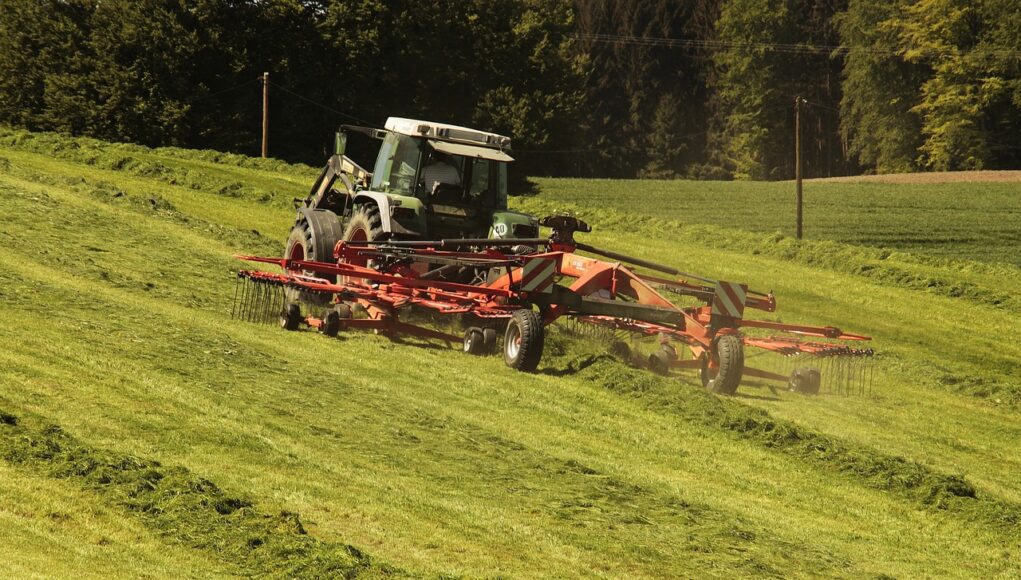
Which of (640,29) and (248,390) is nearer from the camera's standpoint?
(248,390)

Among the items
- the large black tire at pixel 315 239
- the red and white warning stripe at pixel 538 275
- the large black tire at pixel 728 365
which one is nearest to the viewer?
the large black tire at pixel 728 365

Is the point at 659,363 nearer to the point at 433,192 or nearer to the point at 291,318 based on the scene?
the point at 433,192

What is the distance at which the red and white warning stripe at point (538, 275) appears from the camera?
13.3 m

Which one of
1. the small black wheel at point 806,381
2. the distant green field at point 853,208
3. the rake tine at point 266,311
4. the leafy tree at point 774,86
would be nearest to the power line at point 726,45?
the leafy tree at point 774,86

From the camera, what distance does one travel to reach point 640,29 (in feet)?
309

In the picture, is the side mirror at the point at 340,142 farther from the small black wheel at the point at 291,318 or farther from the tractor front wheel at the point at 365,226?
the small black wheel at the point at 291,318

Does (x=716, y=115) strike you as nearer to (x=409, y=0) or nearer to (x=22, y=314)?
(x=409, y=0)

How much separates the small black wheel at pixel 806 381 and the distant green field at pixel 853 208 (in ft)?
72.8

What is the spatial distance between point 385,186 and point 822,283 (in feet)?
38.4

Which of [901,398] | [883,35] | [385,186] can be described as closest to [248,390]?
[385,186]

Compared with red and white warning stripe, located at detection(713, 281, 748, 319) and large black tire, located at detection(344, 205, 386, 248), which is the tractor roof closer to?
large black tire, located at detection(344, 205, 386, 248)

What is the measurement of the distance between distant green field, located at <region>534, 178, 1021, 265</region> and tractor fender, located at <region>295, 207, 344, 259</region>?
20.8m

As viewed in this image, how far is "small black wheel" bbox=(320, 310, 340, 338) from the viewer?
14.0 meters

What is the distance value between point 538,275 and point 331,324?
250 cm
